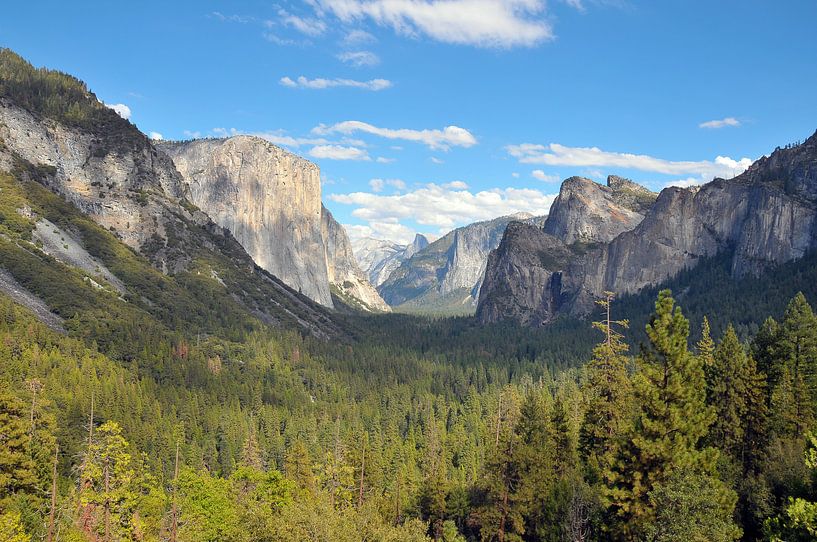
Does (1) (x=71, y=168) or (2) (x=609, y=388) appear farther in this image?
(1) (x=71, y=168)

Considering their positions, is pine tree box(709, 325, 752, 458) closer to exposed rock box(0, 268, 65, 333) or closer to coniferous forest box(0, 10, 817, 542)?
coniferous forest box(0, 10, 817, 542)

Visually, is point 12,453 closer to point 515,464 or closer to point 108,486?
point 108,486

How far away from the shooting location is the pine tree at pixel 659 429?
3222 centimetres

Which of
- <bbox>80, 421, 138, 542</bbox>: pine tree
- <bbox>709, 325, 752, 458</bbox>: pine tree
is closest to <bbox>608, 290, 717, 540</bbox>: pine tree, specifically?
<bbox>709, 325, 752, 458</bbox>: pine tree

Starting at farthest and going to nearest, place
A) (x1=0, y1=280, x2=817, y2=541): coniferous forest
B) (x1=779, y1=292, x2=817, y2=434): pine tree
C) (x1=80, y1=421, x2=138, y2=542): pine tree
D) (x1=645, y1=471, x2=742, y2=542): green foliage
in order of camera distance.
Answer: (x1=779, y1=292, x2=817, y2=434): pine tree → (x1=80, y1=421, x2=138, y2=542): pine tree → (x1=0, y1=280, x2=817, y2=541): coniferous forest → (x1=645, y1=471, x2=742, y2=542): green foliage

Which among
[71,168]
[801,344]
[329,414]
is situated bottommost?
[329,414]

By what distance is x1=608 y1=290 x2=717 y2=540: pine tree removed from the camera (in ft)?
106

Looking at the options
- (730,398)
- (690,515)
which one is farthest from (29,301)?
(690,515)

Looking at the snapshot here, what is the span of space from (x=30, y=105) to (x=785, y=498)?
725 feet

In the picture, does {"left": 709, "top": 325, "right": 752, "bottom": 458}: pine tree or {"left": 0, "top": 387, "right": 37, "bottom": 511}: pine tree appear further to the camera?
{"left": 709, "top": 325, "right": 752, "bottom": 458}: pine tree

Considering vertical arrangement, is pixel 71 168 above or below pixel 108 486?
above

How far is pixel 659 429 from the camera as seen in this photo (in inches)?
1281

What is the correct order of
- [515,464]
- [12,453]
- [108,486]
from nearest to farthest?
[108,486] < [12,453] < [515,464]

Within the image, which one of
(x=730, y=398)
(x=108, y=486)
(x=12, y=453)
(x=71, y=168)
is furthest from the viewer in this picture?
(x=71, y=168)
